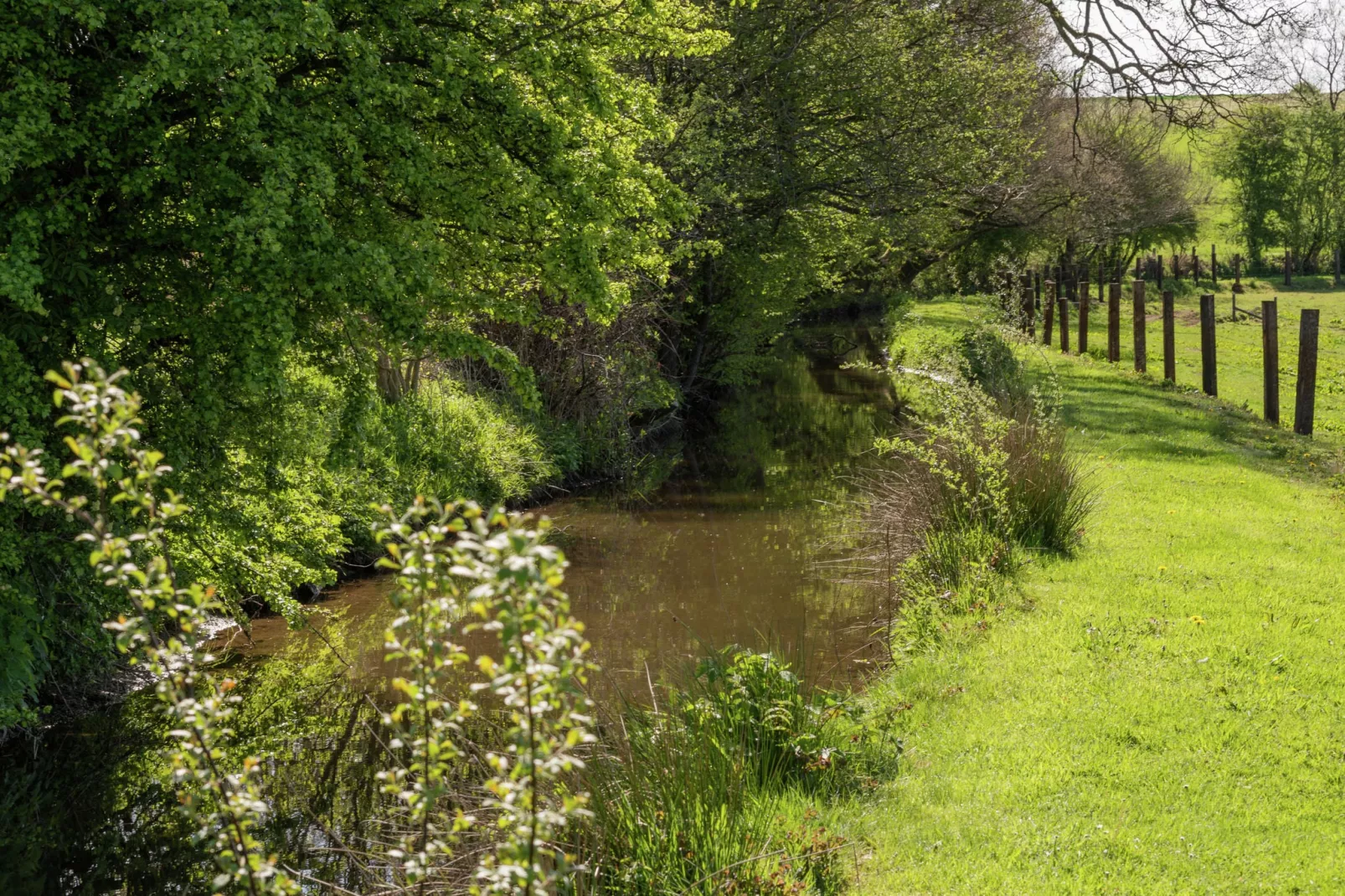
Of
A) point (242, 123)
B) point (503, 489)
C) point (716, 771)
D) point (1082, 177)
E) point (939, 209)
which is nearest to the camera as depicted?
point (716, 771)

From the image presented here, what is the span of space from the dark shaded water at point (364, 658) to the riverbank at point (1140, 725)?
143cm

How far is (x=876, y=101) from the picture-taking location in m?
23.3

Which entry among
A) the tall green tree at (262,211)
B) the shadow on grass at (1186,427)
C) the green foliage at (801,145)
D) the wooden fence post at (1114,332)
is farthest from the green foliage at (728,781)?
the wooden fence post at (1114,332)

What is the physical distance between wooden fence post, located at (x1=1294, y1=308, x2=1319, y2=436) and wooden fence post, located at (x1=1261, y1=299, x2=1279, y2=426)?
44cm

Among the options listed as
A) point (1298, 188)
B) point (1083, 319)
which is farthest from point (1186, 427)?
point (1298, 188)

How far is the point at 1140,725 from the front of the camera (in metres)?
6.80

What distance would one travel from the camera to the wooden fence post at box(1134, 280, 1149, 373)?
815 inches

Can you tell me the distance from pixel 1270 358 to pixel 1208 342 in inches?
95.8

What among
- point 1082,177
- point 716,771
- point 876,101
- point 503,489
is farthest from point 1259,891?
point 1082,177

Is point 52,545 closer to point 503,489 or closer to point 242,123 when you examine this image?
point 242,123

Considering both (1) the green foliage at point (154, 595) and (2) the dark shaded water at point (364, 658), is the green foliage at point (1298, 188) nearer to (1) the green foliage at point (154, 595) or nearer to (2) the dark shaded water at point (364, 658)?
(2) the dark shaded water at point (364, 658)

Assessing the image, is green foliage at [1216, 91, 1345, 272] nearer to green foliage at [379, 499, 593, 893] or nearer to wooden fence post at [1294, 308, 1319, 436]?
wooden fence post at [1294, 308, 1319, 436]

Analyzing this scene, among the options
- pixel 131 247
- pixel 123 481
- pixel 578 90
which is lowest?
pixel 123 481

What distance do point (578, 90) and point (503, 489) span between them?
7.28 metres
